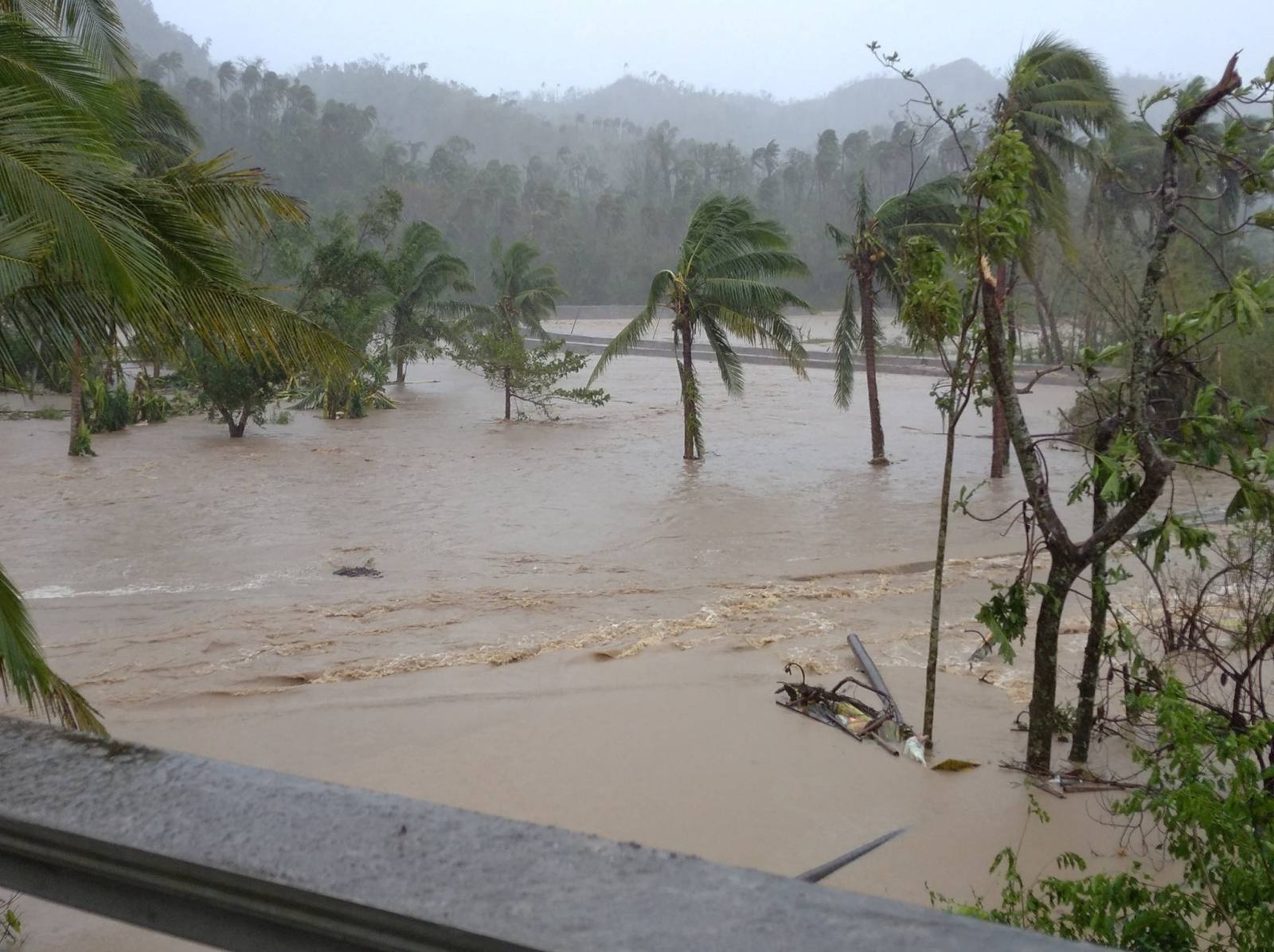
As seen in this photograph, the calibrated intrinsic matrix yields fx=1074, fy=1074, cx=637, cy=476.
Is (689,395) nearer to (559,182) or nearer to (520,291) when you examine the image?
(520,291)

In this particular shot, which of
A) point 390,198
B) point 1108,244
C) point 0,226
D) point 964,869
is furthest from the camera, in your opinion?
point 390,198

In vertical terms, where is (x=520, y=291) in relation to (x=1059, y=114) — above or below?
below

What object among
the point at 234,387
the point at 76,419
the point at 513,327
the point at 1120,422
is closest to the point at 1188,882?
the point at 1120,422

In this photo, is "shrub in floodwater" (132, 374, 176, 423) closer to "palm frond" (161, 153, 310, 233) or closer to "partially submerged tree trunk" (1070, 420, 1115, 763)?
"palm frond" (161, 153, 310, 233)

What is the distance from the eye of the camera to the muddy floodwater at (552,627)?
254 inches

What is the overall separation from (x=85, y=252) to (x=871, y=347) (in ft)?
56.0

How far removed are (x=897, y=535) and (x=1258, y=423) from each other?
991 cm

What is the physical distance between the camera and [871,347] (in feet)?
66.6

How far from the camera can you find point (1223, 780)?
430cm

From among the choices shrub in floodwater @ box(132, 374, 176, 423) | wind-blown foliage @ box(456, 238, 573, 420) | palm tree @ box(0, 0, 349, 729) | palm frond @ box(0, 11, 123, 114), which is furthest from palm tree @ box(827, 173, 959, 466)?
shrub in floodwater @ box(132, 374, 176, 423)

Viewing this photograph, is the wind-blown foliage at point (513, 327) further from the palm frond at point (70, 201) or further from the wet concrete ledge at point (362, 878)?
the wet concrete ledge at point (362, 878)

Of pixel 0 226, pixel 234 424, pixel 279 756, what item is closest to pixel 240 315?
pixel 0 226

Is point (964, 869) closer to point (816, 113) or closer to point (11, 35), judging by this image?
point (11, 35)

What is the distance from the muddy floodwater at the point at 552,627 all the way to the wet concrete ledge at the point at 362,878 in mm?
3905
